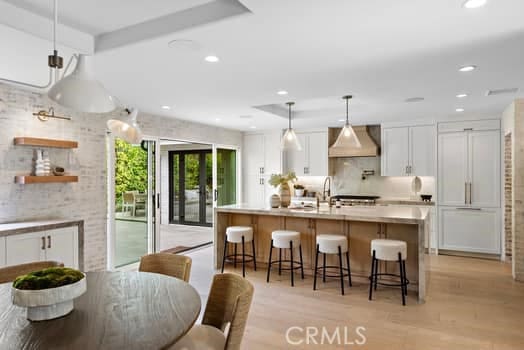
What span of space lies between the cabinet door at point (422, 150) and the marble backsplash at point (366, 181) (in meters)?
0.42

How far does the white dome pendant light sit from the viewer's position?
160 centimetres

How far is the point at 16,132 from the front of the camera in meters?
3.96

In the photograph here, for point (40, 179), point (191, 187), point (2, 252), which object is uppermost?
point (40, 179)

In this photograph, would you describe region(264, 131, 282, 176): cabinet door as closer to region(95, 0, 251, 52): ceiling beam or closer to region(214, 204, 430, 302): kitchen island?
region(214, 204, 430, 302): kitchen island

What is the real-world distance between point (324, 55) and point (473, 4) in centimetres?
115

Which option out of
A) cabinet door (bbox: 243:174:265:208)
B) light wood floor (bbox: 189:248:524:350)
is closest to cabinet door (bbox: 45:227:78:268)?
light wood floor (bbox: 189:248:524:350)

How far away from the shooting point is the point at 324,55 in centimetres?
293

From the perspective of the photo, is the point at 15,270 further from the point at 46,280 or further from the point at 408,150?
the point at 408,150

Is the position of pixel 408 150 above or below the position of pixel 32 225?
above

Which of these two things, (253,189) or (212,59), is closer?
(212,59)

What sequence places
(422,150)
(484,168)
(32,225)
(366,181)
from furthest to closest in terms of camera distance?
1. (366,181)
2. (422,150)
3. (484,168)
4. (32,225)

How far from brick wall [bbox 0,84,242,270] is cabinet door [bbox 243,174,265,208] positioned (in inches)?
126

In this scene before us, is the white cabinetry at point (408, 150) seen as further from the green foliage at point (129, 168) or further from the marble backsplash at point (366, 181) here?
the green foliage at point (129, 168)

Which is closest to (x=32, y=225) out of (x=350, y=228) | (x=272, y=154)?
(x=350, y=228)
